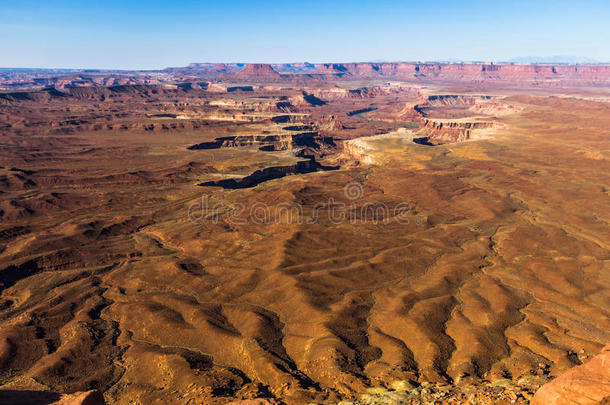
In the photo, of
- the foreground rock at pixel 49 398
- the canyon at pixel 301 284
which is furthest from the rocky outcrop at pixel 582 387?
the foreground rock at pixel 49 398

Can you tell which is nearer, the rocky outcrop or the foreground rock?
the rocky outcrop

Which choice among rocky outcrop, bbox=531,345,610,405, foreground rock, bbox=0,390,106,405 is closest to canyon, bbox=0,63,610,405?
rocky outcrop, bbox=531,345,610,405

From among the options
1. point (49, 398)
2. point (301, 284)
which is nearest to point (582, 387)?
point (49, 398)

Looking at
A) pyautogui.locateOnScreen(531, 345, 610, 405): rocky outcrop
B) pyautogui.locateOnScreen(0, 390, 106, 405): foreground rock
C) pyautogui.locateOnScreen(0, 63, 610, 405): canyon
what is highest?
pyautogui.locateOnScreen(531, 345, 610, 405): rocky outcrop

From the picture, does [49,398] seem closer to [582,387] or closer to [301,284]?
[582,387]

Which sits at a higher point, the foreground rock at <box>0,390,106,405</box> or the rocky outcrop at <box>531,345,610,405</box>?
the rocky outcrop at <box>531,345,610,405</box>

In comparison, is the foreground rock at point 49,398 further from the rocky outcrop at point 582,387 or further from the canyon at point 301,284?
the rocky outcrop at point 582,387

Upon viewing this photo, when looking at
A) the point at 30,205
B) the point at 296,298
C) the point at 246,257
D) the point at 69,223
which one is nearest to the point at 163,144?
the point at 30,205

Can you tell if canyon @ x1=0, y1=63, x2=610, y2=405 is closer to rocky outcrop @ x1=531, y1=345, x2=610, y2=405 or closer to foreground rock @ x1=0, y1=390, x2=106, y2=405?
rocky outcrop @ x1=531, y1=345, x2=610, y2=405
